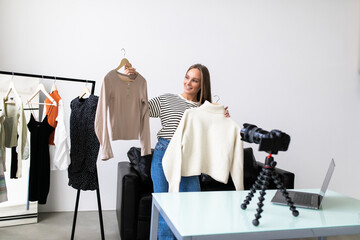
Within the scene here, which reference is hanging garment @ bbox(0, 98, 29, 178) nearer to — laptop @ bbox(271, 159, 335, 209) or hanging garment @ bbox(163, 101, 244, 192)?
hanging garment @ bbox(163, 101, 244, 192)

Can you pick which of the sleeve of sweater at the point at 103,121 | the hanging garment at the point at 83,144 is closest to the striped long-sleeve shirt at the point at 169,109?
the sleeve of sweater at the point at 103,121

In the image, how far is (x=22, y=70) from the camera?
3.90m

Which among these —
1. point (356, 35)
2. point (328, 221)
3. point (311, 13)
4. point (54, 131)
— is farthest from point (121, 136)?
point (356, 35)

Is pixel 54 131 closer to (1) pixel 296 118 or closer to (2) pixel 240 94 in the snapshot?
(2) pixel 240 94

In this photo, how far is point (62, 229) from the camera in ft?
11.3

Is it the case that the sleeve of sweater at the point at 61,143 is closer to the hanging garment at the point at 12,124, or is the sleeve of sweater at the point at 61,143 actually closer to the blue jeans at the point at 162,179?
the hanging garment at the point at 12,124

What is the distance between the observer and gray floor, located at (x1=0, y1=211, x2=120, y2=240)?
10.6ft

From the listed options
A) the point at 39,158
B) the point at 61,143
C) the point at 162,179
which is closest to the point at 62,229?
the point at 39,158

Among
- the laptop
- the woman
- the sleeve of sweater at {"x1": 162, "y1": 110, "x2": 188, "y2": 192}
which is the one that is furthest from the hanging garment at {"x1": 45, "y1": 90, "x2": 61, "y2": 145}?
the laptop

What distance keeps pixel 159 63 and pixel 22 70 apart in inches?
61.0

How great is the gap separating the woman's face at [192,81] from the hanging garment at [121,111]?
343 mm

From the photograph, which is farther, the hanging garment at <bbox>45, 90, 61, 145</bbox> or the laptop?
the hanging garment at <bbox>45, 90, 61, 145</bbox>

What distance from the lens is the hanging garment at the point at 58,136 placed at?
115 inches

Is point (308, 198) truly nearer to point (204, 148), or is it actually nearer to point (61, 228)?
point (204, 148)
